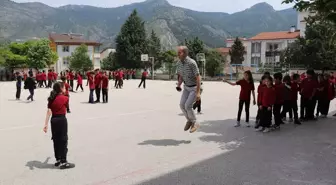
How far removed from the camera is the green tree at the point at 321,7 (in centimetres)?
790

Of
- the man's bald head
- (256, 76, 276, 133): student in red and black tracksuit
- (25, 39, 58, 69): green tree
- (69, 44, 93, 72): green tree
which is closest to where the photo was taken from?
the man's bald head

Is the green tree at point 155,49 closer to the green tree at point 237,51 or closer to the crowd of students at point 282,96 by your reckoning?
the green tree at point 237,51

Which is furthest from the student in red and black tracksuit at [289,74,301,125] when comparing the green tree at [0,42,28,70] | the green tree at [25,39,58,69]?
the green tree at [25,39,58,69]

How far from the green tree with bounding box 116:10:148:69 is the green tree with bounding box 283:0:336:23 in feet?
202

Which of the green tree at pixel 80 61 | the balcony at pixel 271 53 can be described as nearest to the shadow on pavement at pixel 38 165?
the green tree at pixel 80 61

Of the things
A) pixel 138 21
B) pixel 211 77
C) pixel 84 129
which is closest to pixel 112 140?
pixel 84 129

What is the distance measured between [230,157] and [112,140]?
285 cm

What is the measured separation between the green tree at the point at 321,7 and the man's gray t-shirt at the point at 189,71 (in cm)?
320

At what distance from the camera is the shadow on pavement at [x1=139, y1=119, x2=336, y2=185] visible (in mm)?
5261

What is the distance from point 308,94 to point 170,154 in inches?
256

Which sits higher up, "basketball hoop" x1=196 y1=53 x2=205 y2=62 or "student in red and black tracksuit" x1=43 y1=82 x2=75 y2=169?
"basketball hoop" x1=196 y1=53 x2=205 y2=62

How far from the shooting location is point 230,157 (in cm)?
660

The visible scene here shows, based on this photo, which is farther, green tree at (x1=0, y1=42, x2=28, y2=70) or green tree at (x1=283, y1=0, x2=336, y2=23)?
green tree at (x1=0, y1=42, x2=28, y2=70)

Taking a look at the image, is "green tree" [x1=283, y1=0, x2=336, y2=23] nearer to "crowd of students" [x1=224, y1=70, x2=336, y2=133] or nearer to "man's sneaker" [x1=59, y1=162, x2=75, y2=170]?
"crowd of students" [x1=224, y1=70, x2=336, y2=133]
